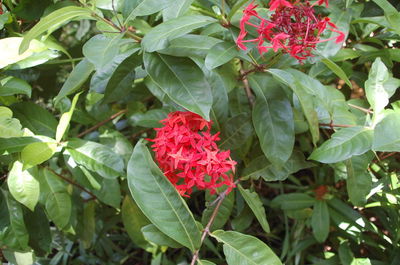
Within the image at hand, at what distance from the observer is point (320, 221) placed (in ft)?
5.00

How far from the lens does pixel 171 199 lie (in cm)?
96

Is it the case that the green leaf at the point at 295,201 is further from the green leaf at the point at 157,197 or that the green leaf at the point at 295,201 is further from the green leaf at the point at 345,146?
the green leaf at the point at 157,197

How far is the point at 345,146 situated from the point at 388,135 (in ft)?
0.34

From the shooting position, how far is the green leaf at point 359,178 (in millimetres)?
1197

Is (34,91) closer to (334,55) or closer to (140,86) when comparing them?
(140,86)

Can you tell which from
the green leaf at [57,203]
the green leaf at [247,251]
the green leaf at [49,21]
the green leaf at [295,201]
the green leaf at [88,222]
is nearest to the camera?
the green leaf at [49,21]

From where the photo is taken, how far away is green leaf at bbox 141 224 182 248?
1.03 m

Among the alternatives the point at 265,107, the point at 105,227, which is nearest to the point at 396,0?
the point at 265,107

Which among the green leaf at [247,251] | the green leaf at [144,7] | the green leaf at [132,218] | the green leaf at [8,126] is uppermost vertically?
the green leaf at [144,7]

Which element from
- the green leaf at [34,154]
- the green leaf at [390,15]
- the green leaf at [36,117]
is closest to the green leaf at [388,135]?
the green leaf at [390,15]

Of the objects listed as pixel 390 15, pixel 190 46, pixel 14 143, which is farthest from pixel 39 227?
pixel 390 15

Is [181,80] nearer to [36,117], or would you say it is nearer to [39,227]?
[36,117]

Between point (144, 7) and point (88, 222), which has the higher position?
point (144, 7)

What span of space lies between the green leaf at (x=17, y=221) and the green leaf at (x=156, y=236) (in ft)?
1.67
